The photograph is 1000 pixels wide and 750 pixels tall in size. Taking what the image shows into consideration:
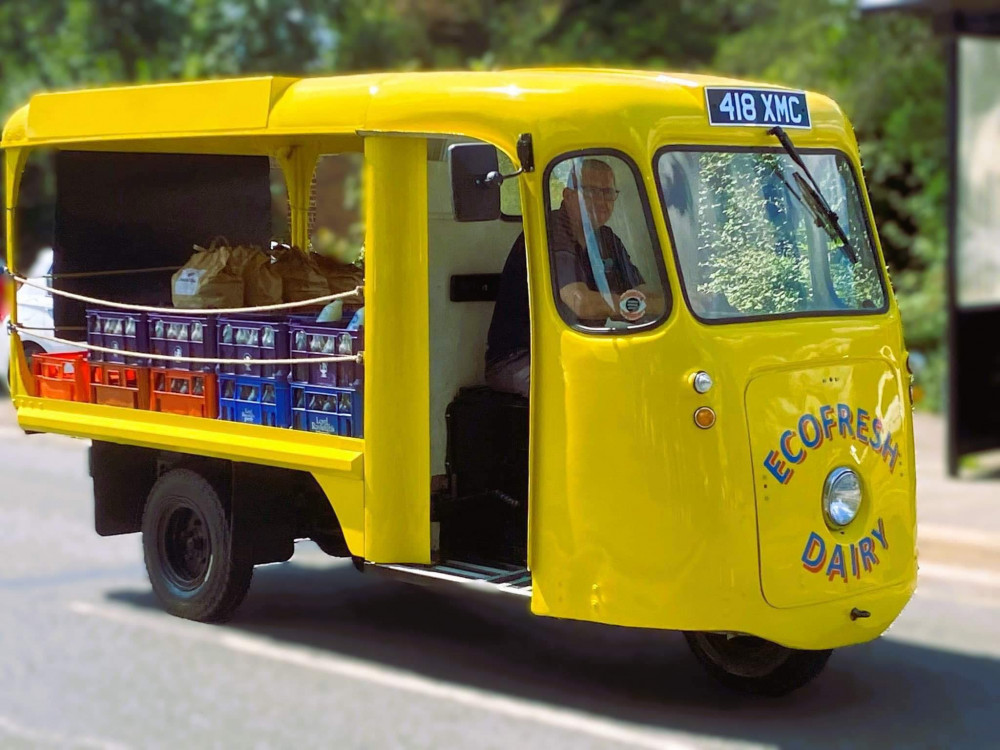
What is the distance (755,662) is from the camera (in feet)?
11.4

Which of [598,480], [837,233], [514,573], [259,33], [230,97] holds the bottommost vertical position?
[514,573]

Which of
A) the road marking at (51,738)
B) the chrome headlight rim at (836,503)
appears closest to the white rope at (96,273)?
the chrome headlight rim at (836,503)

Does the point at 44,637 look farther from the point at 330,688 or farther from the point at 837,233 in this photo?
the point at 837,233

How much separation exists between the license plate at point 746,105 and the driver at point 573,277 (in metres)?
0.30

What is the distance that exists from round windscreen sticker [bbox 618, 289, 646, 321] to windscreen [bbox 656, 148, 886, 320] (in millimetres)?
114

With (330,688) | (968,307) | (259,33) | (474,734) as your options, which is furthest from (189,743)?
(259,33)

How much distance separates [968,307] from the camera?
73.9ft

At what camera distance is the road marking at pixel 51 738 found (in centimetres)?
6625

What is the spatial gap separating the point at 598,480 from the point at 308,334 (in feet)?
2.19

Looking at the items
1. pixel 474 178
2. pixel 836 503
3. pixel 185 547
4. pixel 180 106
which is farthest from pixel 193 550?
pixel 836 503

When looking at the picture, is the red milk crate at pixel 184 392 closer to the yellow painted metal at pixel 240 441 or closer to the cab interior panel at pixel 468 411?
the yellow painted metal at pixel 240 441

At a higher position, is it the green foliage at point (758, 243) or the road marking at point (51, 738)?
the green foliage at point (758, 243)

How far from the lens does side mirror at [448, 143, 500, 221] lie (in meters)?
3.26

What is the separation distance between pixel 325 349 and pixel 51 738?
8304 cm
